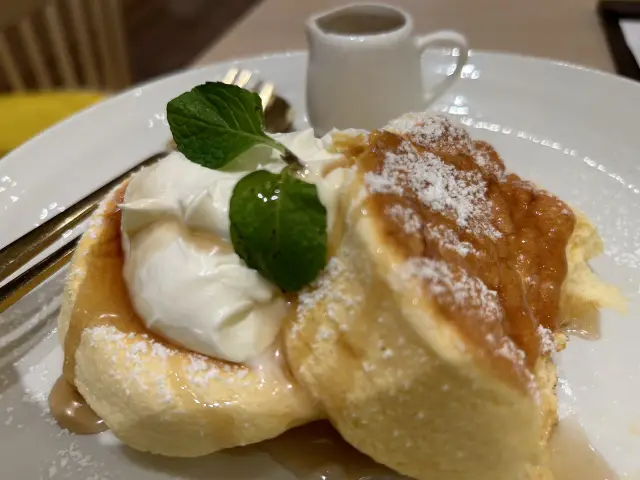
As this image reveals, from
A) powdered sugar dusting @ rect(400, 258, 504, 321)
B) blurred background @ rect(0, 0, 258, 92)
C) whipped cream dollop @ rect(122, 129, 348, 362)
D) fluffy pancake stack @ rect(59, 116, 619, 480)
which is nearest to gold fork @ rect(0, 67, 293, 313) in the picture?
fluffy pancake stack @ rect(59, 116, 619, 480)

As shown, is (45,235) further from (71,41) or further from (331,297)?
(71,41)

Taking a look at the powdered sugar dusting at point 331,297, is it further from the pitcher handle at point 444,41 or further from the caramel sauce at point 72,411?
the pitcher handle at point 444,41

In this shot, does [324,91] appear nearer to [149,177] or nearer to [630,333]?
[149,177]

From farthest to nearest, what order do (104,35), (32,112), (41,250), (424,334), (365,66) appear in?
(104,35) → (32,112) → (365,66) → (41,250) → (424,334)

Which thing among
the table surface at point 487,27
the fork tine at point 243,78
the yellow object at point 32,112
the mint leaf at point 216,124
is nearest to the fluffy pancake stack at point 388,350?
the mint leaf at point 216,124

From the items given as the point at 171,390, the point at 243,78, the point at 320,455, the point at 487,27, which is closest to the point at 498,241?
the point at 320,455

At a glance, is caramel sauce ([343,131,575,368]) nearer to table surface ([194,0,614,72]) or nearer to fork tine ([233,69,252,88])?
fork tine ([233,69,252,88])
